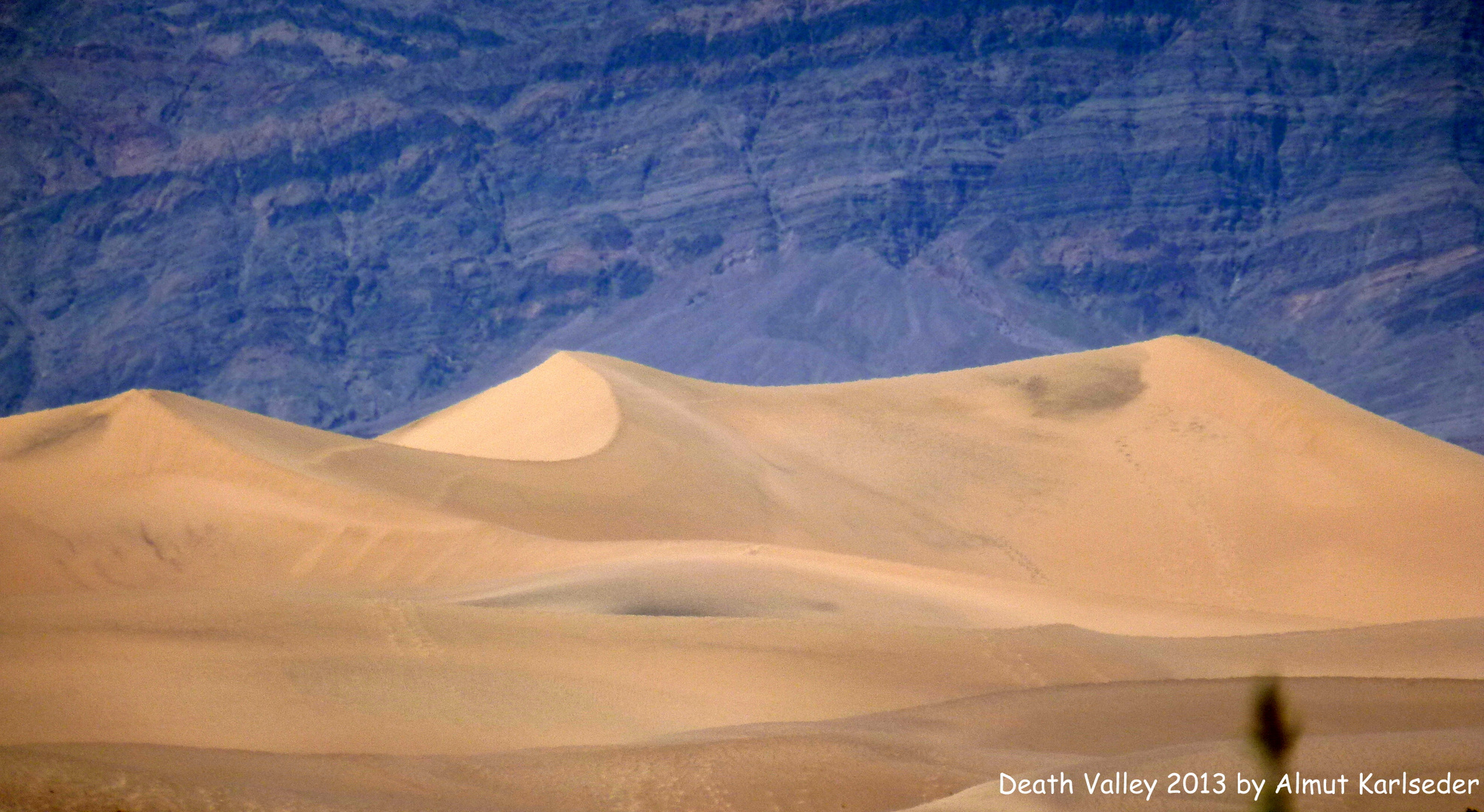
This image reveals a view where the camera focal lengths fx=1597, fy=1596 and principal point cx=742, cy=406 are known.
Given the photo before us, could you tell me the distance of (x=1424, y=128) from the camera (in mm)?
96750

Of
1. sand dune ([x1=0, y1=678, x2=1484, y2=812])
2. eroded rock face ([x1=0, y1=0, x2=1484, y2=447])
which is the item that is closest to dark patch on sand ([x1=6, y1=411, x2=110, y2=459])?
sand dune ([x1=0, y1=678, x2=1484, y2=812])

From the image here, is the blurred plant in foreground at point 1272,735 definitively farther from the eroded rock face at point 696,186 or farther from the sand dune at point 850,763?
the eroded rock face at point 696,186

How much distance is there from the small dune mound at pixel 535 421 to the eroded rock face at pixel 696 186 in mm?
54661

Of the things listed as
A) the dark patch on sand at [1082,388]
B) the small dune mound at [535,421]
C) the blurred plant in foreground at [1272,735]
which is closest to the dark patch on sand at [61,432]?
the small dune mound at [535,421]

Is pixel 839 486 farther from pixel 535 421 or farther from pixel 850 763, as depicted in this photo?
pixel 850 763

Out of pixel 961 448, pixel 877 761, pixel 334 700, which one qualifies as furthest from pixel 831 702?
pixel 961 448

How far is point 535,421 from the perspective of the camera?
31.7 meters

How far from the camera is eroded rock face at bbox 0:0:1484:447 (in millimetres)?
93250

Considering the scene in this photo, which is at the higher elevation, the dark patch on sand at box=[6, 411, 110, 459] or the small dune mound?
the dark patch on sand at box=[6, 411, 110, 459]

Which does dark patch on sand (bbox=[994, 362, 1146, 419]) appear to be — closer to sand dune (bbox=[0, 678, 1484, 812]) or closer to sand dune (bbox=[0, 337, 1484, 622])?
sand dune (bbox=[0, 337, 1484, 622])

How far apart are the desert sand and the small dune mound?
14 cm

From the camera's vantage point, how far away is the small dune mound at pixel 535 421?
95.4ft

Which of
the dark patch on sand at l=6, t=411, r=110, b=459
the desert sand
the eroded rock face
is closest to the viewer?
the desert sand

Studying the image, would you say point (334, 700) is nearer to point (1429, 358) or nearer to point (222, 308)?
point (1429, 358)
